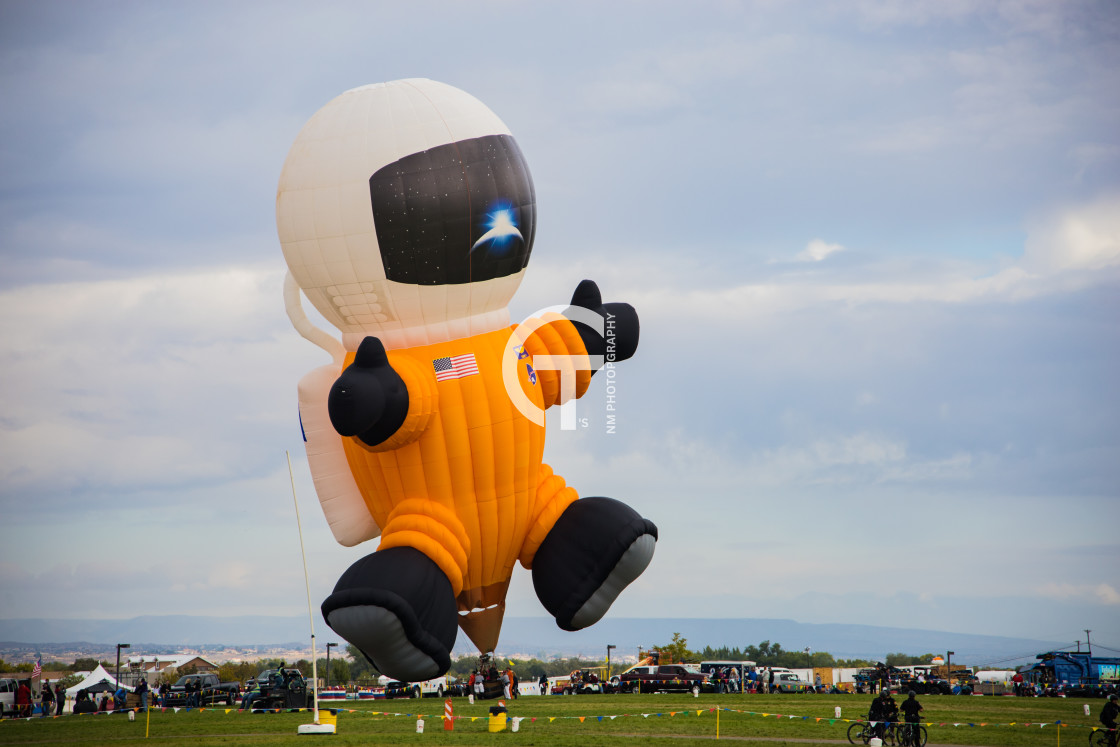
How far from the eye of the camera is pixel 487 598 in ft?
36.2

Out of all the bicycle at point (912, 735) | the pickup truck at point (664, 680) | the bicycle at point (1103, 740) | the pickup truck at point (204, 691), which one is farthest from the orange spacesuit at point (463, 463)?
the pickup truck at point (664, 680)

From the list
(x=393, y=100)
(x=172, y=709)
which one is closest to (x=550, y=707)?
(x=172, y=709)

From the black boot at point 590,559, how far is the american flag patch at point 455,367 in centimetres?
197

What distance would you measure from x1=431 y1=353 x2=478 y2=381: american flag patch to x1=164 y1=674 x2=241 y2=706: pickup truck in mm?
14978

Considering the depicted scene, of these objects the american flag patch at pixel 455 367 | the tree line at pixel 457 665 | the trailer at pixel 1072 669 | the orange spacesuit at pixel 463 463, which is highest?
the american flag patch at pixel 455 367

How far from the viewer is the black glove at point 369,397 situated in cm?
906

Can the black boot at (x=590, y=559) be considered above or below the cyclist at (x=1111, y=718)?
above

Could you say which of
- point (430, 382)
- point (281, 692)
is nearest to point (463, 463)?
point (430, 382)

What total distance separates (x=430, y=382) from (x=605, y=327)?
2.31 m

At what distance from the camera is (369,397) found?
9.12m

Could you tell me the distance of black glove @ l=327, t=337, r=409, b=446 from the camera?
9.06 m

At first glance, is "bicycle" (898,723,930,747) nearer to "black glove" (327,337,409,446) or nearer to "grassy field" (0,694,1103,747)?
"grassy field" (0,694,1103,747)

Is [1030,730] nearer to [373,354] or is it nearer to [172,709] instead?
[373,354]

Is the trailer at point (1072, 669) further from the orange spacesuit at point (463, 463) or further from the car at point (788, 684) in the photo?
the orange spacesuit at point (463, 463)
